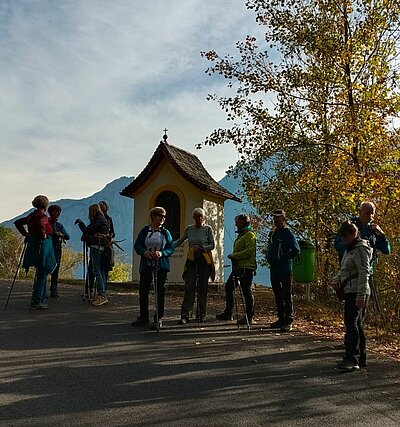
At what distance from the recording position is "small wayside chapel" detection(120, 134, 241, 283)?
18344 mm

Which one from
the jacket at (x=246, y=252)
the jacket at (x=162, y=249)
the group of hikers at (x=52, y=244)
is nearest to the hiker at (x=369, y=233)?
the jacket at (x=246, y=252)

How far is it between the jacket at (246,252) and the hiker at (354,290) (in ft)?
9.05

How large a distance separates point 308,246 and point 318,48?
16.2ft

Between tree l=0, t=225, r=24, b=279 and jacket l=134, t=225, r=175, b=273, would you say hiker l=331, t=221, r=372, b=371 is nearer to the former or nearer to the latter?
jacket l=134, t=225, r=175, b=273

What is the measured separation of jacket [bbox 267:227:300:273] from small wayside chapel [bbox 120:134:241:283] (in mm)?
9079

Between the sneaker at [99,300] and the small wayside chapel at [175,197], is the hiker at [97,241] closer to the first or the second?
the sneaker at [99,300]

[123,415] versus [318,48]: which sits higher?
[318,48]

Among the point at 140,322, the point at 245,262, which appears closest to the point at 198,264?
the point at 245,262

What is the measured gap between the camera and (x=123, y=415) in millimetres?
4652

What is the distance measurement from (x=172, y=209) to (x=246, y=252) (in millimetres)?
9658

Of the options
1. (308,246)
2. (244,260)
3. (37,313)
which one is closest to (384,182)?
(308,246)

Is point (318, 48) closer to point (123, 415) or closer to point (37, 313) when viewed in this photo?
point (37, 313)

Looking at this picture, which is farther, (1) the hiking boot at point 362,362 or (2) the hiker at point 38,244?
(2) the hiker at point 38,244

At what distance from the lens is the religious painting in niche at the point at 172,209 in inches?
732
